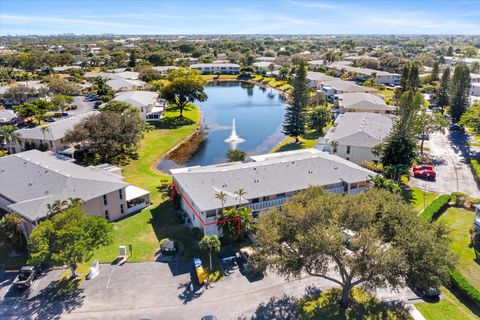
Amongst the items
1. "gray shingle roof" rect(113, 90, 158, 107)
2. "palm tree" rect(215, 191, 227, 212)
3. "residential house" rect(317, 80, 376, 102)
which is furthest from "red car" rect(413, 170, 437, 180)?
"gray shingle roof" rect(113, 90, 158, 107)

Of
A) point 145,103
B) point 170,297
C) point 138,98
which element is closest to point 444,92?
point 145,103

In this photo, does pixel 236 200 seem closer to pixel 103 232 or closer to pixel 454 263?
pixel 103 232

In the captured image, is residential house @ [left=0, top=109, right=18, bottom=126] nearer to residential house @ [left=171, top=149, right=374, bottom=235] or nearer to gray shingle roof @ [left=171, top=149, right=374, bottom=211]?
residential house @ [left=171, top=149, right=374, bottom=235]

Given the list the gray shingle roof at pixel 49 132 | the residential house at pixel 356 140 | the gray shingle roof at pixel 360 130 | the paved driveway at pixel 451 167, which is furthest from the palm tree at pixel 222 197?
the gray shingle roof at pixel 49 132

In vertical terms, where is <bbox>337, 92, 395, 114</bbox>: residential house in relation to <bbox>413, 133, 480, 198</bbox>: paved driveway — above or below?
above

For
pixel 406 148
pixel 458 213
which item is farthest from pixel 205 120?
pixel 458 213

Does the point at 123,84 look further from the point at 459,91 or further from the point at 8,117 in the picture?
the point at 459,91
